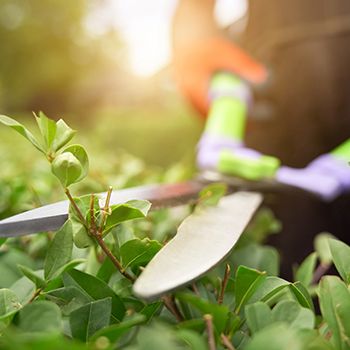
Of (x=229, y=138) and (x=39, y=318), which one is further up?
(x=229, y=138)

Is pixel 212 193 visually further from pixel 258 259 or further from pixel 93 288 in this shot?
pixel 93 288

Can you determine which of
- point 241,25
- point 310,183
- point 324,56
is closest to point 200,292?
point 310,183

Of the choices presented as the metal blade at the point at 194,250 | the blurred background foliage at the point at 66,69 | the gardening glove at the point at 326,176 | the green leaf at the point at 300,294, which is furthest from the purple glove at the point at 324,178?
the blurred background foliage at the point at 66,69

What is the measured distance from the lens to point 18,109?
27.1ft

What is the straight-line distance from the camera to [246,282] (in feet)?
0.90

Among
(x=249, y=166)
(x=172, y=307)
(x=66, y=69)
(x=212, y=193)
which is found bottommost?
(x=172, y=307)

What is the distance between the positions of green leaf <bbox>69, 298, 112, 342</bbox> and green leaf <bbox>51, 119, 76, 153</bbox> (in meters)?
0.15

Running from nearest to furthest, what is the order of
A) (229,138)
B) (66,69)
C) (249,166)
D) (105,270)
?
1. (105,270)
2. (249,166)
3. (229,138)
4. (66,69)

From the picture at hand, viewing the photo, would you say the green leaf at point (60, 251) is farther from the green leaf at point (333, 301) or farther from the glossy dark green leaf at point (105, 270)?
the green leaf at point (333, 301)

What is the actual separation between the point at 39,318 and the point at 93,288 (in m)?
0.06

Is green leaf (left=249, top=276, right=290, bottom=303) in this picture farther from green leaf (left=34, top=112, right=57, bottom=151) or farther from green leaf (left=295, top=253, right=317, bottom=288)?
green leaf (left=34, top=112, right=57, bottom=151)

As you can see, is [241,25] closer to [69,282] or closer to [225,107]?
[225,107]

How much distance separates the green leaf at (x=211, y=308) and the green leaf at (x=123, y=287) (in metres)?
0.09

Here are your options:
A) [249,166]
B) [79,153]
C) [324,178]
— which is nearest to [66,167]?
[79,153]
